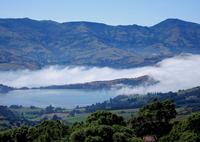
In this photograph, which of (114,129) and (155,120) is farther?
(155,120)

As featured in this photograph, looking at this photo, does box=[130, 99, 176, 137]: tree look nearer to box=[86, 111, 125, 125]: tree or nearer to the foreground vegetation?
the foreground vegetation

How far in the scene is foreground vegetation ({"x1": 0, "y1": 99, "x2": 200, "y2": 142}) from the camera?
220ft

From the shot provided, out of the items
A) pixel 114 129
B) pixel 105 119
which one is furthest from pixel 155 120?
pixel 114 129

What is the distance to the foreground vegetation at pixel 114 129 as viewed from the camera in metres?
67.2

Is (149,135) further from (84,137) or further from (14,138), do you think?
(84,137)

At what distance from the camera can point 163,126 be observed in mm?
99750

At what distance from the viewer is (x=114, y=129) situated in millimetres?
70250

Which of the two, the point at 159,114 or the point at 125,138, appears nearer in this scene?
the point at 125,138

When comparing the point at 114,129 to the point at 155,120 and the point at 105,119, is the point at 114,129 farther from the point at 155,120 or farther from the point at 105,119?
the point at 155,120

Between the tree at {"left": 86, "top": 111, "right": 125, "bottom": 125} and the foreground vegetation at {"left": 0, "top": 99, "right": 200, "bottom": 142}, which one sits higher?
the tree at {"left": 86, "top": 111, "right": 125, "bottom": 125}

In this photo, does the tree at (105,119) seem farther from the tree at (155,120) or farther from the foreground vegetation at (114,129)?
the tree at (155,120)

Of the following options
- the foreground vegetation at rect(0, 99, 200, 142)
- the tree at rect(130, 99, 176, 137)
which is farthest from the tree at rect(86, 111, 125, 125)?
the tree at rect(130, 99, 176, 137)

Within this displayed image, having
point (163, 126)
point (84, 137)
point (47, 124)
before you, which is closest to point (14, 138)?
point (47, 124)

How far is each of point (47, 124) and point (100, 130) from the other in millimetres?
26329
